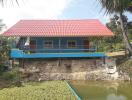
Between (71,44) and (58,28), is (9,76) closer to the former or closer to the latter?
(71,44)

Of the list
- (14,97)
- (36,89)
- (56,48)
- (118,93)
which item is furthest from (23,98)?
(56,48)

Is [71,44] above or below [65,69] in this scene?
above

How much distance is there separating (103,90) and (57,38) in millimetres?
8258

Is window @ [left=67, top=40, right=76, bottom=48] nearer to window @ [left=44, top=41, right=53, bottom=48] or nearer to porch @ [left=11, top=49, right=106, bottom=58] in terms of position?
window @ [left=44, top=41, right=53, bottom=48]

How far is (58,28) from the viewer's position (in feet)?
80.6

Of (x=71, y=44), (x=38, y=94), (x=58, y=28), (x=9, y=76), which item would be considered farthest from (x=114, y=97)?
(x=58, y=28)

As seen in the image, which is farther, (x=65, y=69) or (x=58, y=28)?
(x=58, y=28)

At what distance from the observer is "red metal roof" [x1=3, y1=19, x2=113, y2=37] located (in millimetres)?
22922

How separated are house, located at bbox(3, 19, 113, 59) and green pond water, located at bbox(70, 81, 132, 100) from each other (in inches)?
124

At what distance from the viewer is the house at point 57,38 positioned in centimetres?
2215

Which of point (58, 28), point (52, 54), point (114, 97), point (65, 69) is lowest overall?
point (114, 97)

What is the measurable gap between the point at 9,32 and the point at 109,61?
29.5 feet

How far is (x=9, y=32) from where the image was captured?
2297 cm

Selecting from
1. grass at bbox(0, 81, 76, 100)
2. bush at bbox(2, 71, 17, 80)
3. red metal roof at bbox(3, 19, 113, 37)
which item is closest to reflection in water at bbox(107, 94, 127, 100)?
grass at bbox(0, 81, 76, 100)
